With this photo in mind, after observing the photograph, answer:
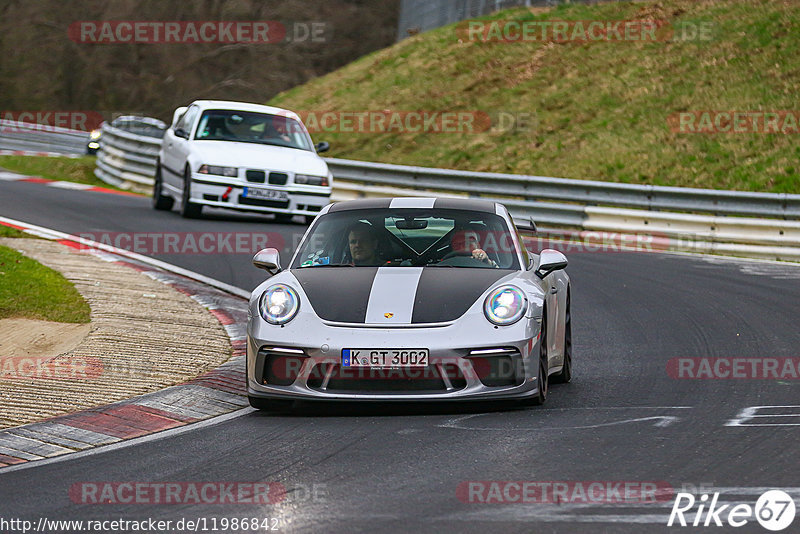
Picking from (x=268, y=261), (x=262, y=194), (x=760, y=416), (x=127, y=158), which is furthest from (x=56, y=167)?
(x=760, y=416)

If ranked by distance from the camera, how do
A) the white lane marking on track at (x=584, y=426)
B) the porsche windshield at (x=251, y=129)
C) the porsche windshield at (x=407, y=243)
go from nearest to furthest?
the white lane marking on track at (x=584, y=426)
the porsche windshield at (x=407, y=243)
the porsche windshield at (x=251, y=129)

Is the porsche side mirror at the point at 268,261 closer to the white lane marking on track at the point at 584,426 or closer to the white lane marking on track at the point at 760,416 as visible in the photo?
the white lane marking on track at the point at 584,426

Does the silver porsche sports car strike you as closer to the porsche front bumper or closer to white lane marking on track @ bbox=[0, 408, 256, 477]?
the porsche front bumper

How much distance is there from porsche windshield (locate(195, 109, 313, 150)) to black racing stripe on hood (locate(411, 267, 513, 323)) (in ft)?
40.3

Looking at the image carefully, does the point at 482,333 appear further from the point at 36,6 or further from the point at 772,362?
the point at 36,6

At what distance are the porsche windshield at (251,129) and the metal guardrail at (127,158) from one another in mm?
5864

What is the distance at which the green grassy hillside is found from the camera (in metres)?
25.0

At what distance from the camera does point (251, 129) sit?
20344 millimetres

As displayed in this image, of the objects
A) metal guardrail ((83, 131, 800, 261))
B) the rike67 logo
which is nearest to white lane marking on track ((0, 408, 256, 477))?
the rike67 logo

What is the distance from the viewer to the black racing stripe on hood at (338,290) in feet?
24.8

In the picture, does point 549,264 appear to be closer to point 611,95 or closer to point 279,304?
point 279,304

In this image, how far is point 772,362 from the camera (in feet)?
30.7

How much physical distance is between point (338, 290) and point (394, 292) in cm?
35

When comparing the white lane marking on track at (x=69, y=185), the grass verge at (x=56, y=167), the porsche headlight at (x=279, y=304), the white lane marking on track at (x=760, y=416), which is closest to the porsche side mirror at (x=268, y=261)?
the porsche headlight at (x=279, y=304)
